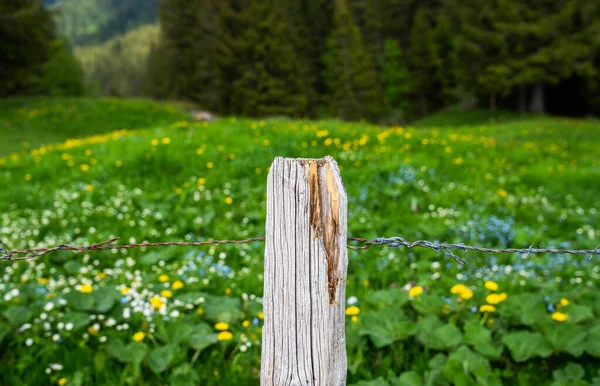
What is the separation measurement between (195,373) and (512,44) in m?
27.9

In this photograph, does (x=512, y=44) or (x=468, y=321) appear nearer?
(x=468, y=321)

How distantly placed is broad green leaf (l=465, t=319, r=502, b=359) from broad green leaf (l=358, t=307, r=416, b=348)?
13.6 inches

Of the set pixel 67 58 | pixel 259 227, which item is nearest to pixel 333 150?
pixel 259 227

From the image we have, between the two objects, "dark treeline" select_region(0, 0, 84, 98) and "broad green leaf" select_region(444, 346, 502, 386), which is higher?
"dark treeline" select_region(0, 0, 84, 98)

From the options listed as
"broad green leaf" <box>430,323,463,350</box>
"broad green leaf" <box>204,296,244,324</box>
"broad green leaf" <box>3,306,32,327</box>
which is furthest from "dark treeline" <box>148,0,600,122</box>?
"broad green leaf" <box>3,306,32,327</box>

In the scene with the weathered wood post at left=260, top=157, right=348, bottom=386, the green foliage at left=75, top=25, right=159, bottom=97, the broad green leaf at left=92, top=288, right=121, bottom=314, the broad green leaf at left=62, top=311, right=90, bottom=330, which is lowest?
the broad green leaf at left=62, top=311, right=90, bottom=330

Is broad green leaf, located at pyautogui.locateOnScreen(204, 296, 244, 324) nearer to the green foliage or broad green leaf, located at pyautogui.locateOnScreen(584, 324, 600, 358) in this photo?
broad green leaf, located at pyautogui.locateOnScreen(584, 324, 600, 358)

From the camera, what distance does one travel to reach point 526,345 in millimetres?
2910

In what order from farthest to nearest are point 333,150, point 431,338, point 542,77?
point 542,77 < point 333,150 < point 431,338

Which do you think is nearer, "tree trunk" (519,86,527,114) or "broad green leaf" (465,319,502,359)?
"broad green leaf" (465,319,502,359)

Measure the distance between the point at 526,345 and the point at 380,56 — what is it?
41.1 meters

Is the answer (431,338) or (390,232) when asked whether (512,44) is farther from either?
(431,338)

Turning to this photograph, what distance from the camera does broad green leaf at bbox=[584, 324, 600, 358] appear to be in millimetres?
2781

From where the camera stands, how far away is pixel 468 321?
3.19m
